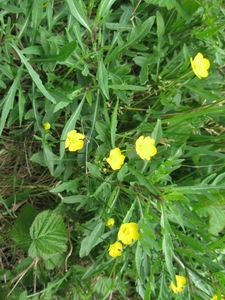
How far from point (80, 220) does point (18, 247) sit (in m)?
0.28

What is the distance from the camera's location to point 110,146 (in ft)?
4.03

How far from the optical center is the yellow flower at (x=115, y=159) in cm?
115

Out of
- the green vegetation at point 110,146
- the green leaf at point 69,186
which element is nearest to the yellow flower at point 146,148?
the green vegetation at point 110,146

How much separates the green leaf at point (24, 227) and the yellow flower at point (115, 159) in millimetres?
446

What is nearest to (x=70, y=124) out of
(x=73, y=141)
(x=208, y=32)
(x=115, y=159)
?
(x=73, y=141)

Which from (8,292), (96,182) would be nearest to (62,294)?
(8,292)

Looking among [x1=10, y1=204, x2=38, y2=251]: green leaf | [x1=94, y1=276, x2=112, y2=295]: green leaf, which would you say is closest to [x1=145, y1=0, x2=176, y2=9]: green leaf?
[x1=10, y1=204, x2=38, y2=251]: green leaf

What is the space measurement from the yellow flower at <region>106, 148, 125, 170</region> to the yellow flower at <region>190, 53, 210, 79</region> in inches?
13.7

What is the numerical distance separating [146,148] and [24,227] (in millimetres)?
580

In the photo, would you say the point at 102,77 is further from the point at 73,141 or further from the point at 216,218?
the point at 216,218

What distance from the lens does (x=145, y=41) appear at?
1.41 metres

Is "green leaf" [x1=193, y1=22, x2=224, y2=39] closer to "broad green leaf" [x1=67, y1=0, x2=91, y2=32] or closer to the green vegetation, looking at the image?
the green vegetation

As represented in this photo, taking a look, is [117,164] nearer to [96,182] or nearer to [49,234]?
[96,182]

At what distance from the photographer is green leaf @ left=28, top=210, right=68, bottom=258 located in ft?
4.50
